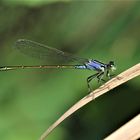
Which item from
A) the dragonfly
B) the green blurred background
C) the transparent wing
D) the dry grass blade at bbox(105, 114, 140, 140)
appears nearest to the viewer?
the dry grass blade at bbox(105, 114, 140, 140)

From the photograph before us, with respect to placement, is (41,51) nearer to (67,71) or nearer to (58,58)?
(58,58)

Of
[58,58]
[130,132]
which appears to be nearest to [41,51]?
[58,58]

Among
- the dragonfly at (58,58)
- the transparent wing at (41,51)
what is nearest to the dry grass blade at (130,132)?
the dragonfly at (58,58)

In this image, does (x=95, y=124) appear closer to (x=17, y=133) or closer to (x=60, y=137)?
(x=60, y=137)

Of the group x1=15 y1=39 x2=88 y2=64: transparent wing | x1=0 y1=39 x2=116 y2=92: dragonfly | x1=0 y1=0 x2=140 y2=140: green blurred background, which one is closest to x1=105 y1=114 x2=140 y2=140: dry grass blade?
x1=0 y1=39 x2=116 y2=92: dragonfly

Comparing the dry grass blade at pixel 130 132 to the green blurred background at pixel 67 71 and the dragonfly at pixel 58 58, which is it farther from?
the green blurred background at pixel 67 71

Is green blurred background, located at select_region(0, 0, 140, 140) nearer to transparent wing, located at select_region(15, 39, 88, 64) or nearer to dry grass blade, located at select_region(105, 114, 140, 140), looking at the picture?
transparent wing, located at select_region(15, 39, 88, 64)
